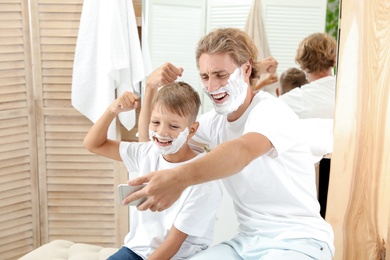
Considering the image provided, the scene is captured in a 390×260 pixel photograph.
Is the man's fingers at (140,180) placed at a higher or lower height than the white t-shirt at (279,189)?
higher

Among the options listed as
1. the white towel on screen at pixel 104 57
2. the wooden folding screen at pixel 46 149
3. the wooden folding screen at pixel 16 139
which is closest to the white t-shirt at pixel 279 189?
the white towel on screen at pixel 104 57

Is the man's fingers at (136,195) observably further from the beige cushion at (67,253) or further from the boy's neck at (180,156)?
the beige cushion at (67,253)

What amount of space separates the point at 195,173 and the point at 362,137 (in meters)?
1.07

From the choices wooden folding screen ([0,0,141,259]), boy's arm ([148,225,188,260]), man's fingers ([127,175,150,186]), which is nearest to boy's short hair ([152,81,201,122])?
boy's arm ([148,225,188,260])

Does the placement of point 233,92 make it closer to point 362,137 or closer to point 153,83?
point 153,83

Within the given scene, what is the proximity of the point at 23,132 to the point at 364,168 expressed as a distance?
1472 millimetres

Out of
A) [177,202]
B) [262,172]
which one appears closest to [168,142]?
[177,202]

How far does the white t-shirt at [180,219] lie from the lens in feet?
5.47

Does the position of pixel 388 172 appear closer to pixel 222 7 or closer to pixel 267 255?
pixel 267 255

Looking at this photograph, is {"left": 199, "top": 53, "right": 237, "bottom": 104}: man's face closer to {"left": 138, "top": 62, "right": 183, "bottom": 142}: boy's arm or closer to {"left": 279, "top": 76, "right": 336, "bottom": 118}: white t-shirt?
{"left": 138, "top": 62, "right": 183, "bottom": 142}: boy's arm

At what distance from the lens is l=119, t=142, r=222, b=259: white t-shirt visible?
167cm

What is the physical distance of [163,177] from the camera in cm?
116

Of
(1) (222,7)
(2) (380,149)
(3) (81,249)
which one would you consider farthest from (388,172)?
(3) (81,249)

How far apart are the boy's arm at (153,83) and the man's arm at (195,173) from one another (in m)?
0.51
